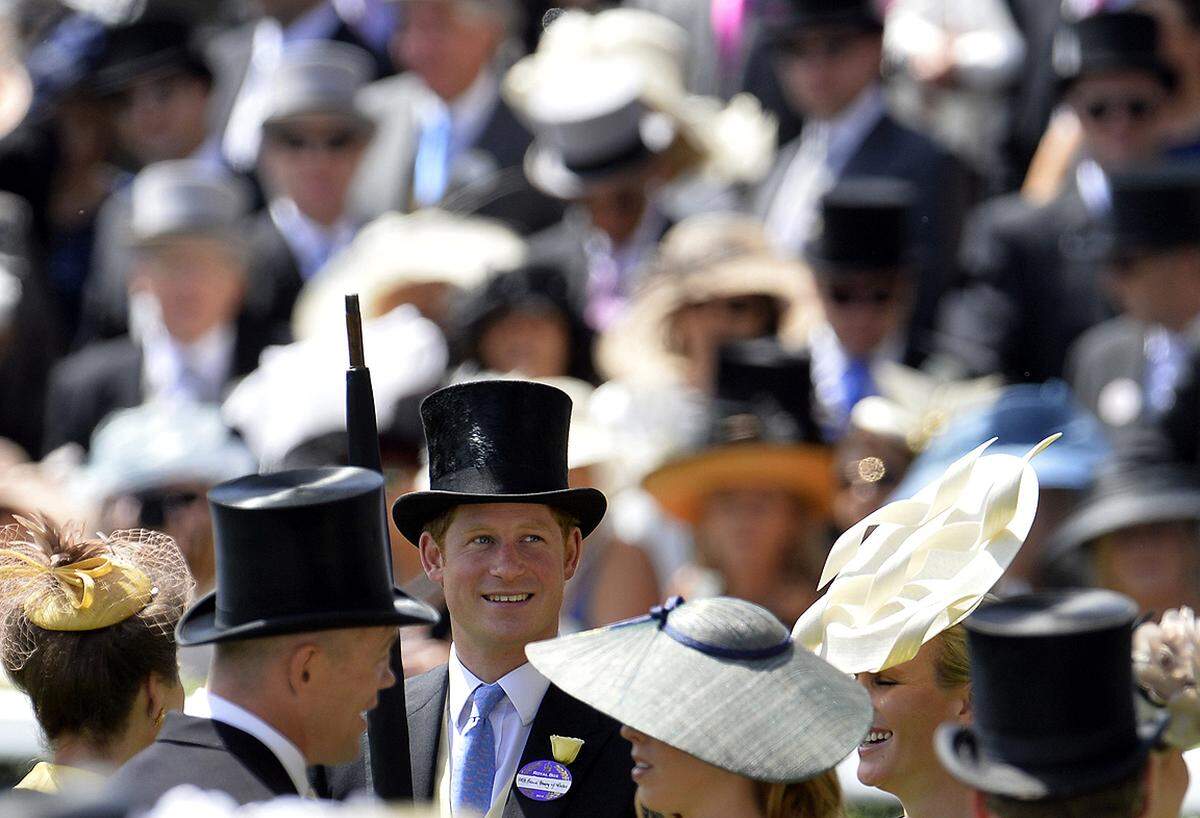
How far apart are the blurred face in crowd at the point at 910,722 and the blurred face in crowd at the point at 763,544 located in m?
2.41

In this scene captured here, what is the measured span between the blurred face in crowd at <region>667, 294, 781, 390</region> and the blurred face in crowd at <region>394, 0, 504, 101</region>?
1908 millimetres

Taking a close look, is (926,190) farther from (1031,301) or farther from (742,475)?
(742,475)

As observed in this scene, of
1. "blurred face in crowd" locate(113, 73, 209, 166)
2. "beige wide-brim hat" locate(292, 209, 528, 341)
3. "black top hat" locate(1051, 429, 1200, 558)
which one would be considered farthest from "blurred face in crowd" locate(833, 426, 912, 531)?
"blurred face in crowd" locate(113, 73, 209, 166)

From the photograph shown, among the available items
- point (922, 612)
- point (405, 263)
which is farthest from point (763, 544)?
point (922, 612)

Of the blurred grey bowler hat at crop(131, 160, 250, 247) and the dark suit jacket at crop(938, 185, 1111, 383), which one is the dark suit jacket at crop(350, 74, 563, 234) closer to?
the blurred grey bowler hat at crop(131, 160, 250, 247)

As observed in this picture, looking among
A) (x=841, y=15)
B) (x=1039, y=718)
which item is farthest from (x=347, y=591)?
(x=841, y=15)

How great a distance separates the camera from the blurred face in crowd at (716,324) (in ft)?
24.4

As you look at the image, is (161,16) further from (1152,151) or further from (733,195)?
(1152,151)

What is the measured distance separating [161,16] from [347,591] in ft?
20.1

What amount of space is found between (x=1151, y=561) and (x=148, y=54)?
518 centimetres

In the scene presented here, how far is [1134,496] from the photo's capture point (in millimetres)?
6500

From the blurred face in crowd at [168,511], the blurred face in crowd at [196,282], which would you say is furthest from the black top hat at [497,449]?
the blurred face in crowd at [196,282]

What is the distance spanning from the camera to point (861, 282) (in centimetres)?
735

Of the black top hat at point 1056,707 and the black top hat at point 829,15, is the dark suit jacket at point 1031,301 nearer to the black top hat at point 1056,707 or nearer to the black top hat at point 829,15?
the black top hat at point 829,15
